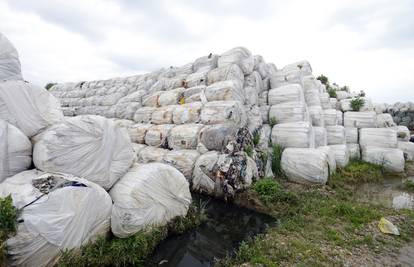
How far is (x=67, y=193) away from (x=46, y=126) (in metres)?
1.01

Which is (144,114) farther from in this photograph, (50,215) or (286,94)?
(50,215)

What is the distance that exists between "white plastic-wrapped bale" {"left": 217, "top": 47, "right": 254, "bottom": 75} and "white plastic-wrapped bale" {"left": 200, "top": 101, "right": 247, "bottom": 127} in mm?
1468

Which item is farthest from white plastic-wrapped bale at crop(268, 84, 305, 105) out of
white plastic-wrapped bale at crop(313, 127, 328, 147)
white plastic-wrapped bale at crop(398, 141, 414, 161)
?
white plastic-wrapped bale at crop(398, 141, 414, 161)

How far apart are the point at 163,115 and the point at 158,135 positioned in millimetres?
627

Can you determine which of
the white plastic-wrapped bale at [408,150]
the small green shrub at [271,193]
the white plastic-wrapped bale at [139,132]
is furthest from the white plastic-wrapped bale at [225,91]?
the white plastic-wrapped bale at [408,150]

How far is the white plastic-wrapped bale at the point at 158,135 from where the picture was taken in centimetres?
506

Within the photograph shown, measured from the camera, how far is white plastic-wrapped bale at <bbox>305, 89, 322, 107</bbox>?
6191mm

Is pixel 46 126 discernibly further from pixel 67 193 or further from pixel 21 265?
pixel 21 265

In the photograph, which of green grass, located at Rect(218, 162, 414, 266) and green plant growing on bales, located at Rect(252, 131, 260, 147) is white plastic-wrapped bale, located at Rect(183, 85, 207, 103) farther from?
green grass, located at Rect(218, 162, 414, 266)

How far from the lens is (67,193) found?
81.7 inches

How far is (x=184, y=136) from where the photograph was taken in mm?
4656

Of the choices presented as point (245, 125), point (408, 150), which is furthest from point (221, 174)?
point (408, 150)

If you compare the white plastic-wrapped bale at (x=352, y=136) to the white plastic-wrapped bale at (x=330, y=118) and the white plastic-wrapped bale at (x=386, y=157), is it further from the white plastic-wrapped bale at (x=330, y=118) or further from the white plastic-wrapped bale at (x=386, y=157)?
the white plastic-wrapped bale at (x=330, y=118)

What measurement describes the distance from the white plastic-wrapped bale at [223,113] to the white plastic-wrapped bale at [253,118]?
450 mm
